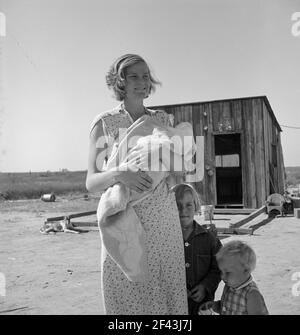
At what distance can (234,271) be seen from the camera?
213 centimetres

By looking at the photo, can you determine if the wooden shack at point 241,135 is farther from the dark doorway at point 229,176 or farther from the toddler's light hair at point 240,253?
the toddler's light hair at point 240,253

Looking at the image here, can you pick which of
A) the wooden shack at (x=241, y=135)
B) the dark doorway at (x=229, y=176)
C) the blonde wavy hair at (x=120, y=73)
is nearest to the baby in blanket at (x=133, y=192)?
the blonde wavy hair at (x=120, y=73)

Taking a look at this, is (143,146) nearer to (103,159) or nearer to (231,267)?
(103,159)

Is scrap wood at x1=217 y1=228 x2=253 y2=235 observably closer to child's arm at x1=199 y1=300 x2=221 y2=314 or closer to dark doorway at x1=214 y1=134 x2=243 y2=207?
child's arm at x1=199 y1=300 x2=221 y2=314

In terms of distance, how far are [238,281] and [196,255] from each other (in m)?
0.28

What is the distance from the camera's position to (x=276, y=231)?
317 inches

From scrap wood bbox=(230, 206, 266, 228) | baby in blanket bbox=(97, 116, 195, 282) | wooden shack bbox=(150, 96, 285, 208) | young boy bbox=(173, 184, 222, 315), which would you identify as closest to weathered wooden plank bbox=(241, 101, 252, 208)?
wooden shack bbox=(150, 96, 285, 208)

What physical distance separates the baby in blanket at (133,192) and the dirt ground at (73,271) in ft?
7.31

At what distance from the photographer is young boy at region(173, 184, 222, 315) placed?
218 centimetres

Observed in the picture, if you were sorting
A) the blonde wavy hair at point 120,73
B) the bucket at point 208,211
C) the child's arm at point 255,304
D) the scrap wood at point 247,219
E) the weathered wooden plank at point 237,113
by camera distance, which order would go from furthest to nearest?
the weathered wooden plank at point 237,113, the bucket at point 208,211, the scrap wood at point 247,219, the child's arm at point 255,304, the blonde wavy hair at point 120,73

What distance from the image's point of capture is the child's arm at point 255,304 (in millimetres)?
2057

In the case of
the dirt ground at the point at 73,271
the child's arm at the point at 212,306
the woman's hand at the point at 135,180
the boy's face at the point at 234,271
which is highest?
the woman's hand at the point at 135,180
